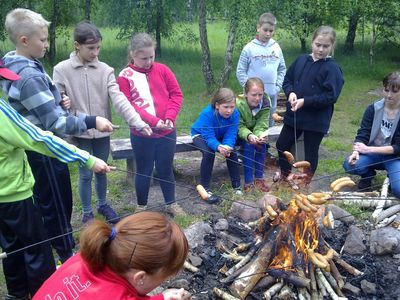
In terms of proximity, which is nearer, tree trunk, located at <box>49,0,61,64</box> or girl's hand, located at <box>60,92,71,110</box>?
girl's hand, located at <box>60,92,71,110</box>

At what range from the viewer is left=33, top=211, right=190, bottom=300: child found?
174 cm

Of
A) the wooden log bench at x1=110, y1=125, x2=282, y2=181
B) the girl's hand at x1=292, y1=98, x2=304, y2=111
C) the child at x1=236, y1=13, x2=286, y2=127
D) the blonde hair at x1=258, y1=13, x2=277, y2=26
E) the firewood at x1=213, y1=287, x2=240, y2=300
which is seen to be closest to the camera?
the firewood at x1=213, y1=287, x2=240, y2=300

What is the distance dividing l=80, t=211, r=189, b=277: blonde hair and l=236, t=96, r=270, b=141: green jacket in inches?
129

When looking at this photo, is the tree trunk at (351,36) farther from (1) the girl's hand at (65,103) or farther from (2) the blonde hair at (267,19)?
(1) the girl's hand at (65,103)

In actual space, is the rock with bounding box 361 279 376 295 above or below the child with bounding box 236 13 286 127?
below

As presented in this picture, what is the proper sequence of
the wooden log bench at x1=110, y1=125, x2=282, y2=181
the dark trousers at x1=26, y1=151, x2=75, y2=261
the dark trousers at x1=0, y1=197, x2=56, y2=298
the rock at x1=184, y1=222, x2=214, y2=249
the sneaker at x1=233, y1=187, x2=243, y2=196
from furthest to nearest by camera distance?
the wooden log bench at x1=110, y1=125, x2=282, y2=181
the sneaker at x1=233, y1=187, x2=243, y2=196
the rock at x1=184, y1=222, x2=214, y2=249
the dark trousers at x1=26, y1=151, x2=75, y2=261
the dark trousers at x1=0, y1=197, x2=56, y2=298

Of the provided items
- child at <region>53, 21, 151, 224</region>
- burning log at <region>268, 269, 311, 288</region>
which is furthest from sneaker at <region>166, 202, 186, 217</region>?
burning log at <region>268, 269, 311, 288</region>

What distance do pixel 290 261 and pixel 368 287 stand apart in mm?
597

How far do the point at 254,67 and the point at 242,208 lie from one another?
241 cm

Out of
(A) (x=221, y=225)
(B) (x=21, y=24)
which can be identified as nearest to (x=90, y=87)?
(B) (x=21, y=24)

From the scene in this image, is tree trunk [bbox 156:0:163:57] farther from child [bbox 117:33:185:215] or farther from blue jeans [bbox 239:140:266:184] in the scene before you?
child [bbox 117:33:185:215]

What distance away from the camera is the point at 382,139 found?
5.02 metres

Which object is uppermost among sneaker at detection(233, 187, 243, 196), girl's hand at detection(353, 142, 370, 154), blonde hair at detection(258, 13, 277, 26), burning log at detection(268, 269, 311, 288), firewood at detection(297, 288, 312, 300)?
blonde hair at detection(258, 13, 277, 26)

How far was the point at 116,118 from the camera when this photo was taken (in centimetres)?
785
